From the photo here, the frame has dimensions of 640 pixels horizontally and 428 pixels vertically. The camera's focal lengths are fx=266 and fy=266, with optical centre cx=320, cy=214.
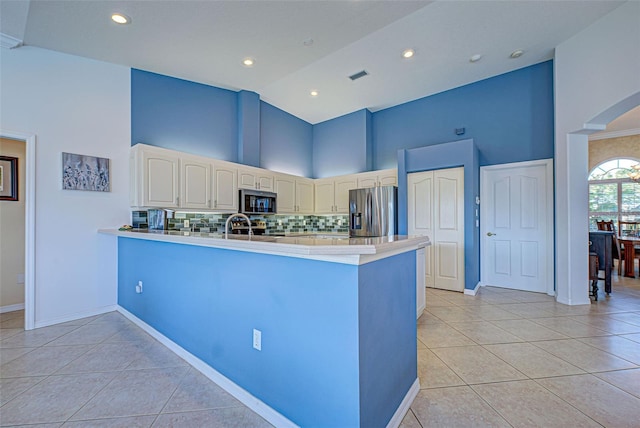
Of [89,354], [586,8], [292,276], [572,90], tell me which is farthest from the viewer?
[572,90]

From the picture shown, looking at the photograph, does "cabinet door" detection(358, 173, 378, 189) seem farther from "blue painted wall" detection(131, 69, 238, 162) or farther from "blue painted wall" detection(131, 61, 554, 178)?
"blue painted wall" detection(131, 69, 238, 162)

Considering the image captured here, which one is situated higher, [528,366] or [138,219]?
[138,219]

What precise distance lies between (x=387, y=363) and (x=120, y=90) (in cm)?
439

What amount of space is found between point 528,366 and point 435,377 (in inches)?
30.4

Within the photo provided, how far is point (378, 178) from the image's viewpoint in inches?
195

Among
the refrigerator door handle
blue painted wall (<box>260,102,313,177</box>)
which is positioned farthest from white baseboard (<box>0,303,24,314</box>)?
the refrigerator door handle

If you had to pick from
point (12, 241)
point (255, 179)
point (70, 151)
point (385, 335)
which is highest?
point (70, 151)

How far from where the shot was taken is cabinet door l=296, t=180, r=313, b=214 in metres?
5.41

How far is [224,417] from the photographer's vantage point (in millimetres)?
1513

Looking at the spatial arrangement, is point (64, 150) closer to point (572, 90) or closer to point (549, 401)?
point (549, 401)

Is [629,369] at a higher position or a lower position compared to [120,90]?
lower

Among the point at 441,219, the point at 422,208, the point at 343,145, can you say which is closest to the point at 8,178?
the point at 343,145

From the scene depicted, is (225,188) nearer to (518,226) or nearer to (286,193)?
(286,193)

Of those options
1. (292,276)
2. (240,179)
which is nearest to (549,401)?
(292,276)
